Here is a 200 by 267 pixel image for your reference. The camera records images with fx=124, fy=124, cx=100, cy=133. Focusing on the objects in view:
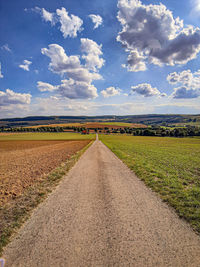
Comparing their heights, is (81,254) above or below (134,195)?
above

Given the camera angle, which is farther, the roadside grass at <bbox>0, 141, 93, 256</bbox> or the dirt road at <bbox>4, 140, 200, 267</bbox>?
the roadside grass at <bbox>0, 141, 93, 256</bbox>

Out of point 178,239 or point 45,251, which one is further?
point 178,239

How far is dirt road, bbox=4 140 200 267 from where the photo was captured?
12.7 ft

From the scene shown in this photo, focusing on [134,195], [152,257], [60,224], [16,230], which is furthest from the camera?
[134,195]

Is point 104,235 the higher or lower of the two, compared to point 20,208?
higher

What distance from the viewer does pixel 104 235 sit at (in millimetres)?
4812

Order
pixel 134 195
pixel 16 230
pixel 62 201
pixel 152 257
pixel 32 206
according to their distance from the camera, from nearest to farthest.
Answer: pixel 152 257
pixel 16 230
pixel 32 206
pixel 62 201
pixel 134 195

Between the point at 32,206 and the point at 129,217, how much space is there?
535 cm

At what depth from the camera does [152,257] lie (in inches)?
155

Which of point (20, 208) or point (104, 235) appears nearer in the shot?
point (104, 235)

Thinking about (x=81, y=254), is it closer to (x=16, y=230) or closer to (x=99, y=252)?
(x=99, y=252)

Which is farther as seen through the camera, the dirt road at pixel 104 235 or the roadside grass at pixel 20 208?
the roadside grass at pixel 20 208

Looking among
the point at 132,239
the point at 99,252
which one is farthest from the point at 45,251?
the point at 132,239

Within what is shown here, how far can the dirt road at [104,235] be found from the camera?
3.87m
